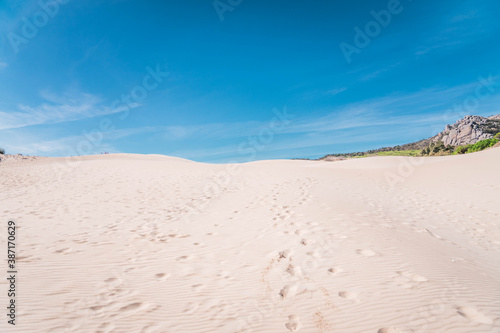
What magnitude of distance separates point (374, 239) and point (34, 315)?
7.40 m

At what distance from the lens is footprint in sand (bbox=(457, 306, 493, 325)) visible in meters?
3.10

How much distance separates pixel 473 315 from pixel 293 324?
2594mm

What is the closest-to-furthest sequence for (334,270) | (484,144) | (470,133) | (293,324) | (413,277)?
(293,324) < (413,277) < (334,270) < (484,144) < (470,133)

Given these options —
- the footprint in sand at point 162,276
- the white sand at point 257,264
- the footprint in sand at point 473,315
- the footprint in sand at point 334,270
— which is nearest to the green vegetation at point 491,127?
the white sand at point 257,264

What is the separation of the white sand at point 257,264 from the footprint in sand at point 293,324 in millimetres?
15

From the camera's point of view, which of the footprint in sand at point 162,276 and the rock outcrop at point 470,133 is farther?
the rock outcrop at point 470,133

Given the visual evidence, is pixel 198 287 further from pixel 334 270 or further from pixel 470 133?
pixel 470 133

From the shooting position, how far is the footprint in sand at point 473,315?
3096mm

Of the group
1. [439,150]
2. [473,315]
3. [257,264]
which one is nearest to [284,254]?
[257,264]

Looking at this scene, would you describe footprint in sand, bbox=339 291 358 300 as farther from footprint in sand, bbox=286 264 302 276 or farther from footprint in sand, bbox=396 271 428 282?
footprint in sand, bbox=396 271 428 282

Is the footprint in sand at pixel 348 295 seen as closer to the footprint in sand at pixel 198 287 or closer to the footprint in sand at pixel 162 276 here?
the footprint in sand at pixel 198 287

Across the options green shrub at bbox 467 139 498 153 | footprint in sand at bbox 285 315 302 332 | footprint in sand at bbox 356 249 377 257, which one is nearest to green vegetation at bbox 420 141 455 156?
green shrub at bbox 467 139 498 153

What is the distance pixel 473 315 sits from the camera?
321 cm

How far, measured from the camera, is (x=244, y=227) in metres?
8.08
